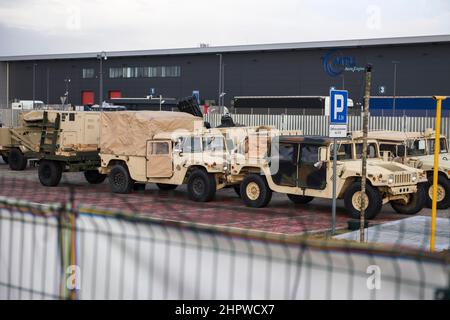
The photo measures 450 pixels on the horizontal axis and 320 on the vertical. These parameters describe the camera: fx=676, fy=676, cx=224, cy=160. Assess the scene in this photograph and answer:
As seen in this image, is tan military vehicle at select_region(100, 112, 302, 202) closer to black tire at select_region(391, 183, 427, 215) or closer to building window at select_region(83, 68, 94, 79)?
black tire at select_region(391, 183, 427, 215)

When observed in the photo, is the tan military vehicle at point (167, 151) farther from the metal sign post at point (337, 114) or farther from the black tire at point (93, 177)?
the metal sign post at point (337, 114)

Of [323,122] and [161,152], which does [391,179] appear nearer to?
[161,152]

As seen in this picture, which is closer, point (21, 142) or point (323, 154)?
point (323, 154)

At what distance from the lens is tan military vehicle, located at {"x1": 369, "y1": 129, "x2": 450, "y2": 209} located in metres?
17.3

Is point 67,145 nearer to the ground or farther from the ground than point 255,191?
farther from the ground

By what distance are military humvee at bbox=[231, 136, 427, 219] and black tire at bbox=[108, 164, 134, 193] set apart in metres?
3.94

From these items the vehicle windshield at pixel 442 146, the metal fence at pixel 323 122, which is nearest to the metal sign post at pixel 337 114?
the vehicle windshield at pixel 442 146

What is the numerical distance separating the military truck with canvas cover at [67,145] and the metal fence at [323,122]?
13.1 m

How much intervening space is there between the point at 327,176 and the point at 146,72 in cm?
5587

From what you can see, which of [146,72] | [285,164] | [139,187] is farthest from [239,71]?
[285,164]

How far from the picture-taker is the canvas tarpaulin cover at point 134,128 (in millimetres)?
19547

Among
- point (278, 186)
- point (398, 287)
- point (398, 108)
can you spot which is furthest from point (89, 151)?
point (398, 108)

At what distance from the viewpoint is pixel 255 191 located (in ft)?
56.2

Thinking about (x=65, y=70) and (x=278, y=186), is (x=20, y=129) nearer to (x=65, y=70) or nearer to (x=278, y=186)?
(x=278, y=186)
